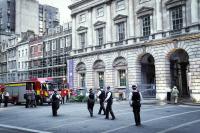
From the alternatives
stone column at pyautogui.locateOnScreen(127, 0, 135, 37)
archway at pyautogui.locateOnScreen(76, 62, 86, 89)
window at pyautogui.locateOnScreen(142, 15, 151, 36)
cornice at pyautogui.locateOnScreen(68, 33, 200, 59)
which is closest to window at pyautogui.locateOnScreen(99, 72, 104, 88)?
cornice at pyautogui.locateOnScreen(68, 33, 200, 59)

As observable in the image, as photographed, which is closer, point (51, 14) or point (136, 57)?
point (136, 57)

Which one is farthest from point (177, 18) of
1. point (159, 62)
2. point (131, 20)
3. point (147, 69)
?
point (147, 69)

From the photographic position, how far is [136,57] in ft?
118

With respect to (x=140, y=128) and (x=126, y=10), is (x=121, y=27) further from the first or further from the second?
(x=140, y=128)

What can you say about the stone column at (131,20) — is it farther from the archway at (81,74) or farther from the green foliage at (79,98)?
the archway at (81,74)

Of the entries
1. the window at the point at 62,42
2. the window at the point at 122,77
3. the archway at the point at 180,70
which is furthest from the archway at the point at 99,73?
the window at the point at 62,42

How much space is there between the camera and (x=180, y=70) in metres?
36.9

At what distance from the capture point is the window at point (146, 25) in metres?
35.8

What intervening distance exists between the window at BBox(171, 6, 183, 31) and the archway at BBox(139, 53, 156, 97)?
4.95 metres

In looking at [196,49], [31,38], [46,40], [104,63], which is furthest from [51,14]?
[196,49]

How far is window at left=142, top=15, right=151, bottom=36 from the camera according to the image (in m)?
35.8

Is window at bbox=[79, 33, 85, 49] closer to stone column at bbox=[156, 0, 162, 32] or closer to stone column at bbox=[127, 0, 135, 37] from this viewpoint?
stone column at bbox=[127, 0, 135, 37]

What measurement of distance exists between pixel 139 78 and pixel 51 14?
66.7 metres

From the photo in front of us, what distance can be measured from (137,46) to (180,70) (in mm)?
6139
